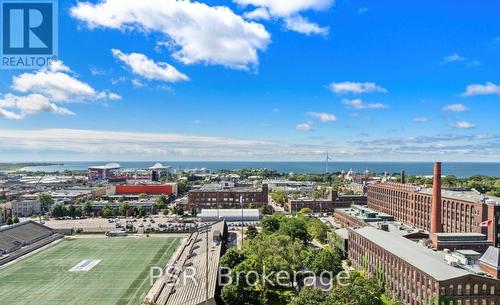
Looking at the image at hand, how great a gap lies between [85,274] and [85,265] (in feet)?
17.2

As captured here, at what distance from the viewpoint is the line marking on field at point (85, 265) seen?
198 ft

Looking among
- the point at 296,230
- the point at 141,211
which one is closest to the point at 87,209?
the point at 141,211

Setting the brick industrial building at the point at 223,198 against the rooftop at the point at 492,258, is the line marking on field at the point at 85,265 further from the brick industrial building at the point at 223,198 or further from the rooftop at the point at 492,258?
the brick industrial building at the point at 223,198

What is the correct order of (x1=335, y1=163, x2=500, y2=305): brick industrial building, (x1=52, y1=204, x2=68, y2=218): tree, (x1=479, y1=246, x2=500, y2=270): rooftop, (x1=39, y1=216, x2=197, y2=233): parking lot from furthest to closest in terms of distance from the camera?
(x1=52, y1=204, x2=68, y2=218): tree → (x1=39, y1=216, x2=197, y2=233): parking lot → (x1=479, y1=246, x2=500, y2=270): rooftop → (x1=335, y1=163, x2=500, y2=305): brick industrial building

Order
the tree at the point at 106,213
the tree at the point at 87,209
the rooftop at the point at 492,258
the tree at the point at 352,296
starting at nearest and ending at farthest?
the tree at the point at 352,296
the rooftop at the point at 492,258
the tree at the point at 106,213
the tree at the point at 87,209

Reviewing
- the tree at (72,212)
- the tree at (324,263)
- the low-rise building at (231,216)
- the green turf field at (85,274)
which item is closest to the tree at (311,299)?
the tree at (324,263)

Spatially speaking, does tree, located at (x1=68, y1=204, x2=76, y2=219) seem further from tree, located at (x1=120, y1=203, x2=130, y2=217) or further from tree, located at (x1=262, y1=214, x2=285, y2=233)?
tree, located at (x1=262, y1=214, x2=285, y2=233)

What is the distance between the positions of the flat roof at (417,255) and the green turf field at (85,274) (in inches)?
1217

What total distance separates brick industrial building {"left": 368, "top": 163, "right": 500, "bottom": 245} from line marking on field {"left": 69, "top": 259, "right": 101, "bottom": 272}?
57.9 meters

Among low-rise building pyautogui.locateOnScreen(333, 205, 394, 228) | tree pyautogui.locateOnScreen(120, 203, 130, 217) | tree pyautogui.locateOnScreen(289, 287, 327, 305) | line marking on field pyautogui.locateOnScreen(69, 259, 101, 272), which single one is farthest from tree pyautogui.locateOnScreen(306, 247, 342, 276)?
tree pyautogui.locateOnScreen(120, 203, 130, 217)

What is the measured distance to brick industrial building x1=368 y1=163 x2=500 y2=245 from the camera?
66.1 meters

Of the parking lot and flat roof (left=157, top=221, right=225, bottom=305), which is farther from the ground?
flat roof (left=157, top=221, right=225, bottom=305)

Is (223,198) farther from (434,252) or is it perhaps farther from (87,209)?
(434,252)

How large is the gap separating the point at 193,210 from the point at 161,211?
14.0 meters
